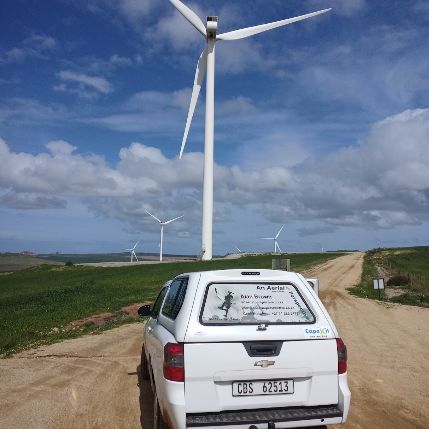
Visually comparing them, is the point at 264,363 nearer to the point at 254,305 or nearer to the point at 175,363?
the point at 254,305

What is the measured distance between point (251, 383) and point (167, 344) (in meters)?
0.96

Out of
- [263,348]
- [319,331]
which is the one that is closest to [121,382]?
[263,348]

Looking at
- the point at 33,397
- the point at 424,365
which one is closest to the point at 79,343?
the point at 33,397

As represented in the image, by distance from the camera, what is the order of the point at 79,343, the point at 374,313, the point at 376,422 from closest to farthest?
1. the point at 376,422
2. the point at 79,343
3. the point at 374,313

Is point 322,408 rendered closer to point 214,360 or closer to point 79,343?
point 214,360

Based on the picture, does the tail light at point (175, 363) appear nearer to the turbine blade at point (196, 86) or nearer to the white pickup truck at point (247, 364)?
the white pickup truck at point (247, 364)

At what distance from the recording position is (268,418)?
5.02 m

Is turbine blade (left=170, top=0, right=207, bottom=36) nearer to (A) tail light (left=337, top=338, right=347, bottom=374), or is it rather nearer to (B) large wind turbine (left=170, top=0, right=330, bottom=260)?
(B) large wind turbine (left=170, top=0, right=330, bottom=260)

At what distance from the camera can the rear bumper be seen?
16.1 ft

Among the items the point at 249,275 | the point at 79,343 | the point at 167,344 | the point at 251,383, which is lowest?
the point at 79,343

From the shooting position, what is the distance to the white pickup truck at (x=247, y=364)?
4.96 meters

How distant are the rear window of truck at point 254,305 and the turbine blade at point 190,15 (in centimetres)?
4450

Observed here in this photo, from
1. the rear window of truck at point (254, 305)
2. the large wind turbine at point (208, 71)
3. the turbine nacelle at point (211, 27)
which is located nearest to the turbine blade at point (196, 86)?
the large wind turbine at point (208, 71)

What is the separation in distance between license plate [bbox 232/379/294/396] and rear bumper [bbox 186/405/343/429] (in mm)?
180
